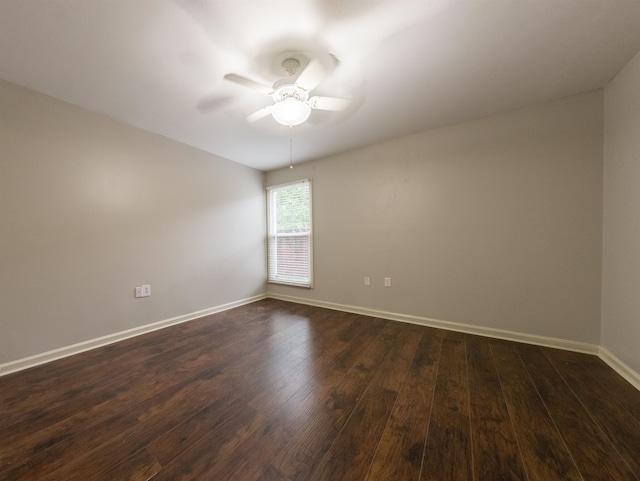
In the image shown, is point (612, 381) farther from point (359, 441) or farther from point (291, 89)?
point (291, 89)

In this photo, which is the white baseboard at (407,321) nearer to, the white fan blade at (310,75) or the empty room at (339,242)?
A: the empty room at (339,242)

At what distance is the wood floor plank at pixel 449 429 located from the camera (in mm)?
1017

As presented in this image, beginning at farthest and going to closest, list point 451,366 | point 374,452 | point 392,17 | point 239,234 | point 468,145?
1. point 239,234
2. point 468,145
3. point 451,366
4. point 392,17
5. point 374,452

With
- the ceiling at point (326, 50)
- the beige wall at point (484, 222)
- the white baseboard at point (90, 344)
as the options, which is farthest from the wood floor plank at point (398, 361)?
the white baseboard at point (90, 344)

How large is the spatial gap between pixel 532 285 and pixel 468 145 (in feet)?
5.17

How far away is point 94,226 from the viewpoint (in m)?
2.27

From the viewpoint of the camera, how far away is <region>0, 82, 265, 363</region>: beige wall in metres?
1.87

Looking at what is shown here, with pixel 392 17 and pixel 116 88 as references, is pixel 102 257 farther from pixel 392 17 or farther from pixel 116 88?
pixel 392 17

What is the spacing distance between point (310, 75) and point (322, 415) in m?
2.14

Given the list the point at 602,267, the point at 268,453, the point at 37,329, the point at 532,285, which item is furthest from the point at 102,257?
the point at 602,267

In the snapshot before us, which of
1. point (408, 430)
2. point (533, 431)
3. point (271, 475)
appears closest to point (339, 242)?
point (408, 430)

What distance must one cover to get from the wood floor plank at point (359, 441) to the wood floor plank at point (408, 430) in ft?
0.12

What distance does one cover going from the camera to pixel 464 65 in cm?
169

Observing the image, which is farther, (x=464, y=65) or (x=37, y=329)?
(x=37, y=329)
